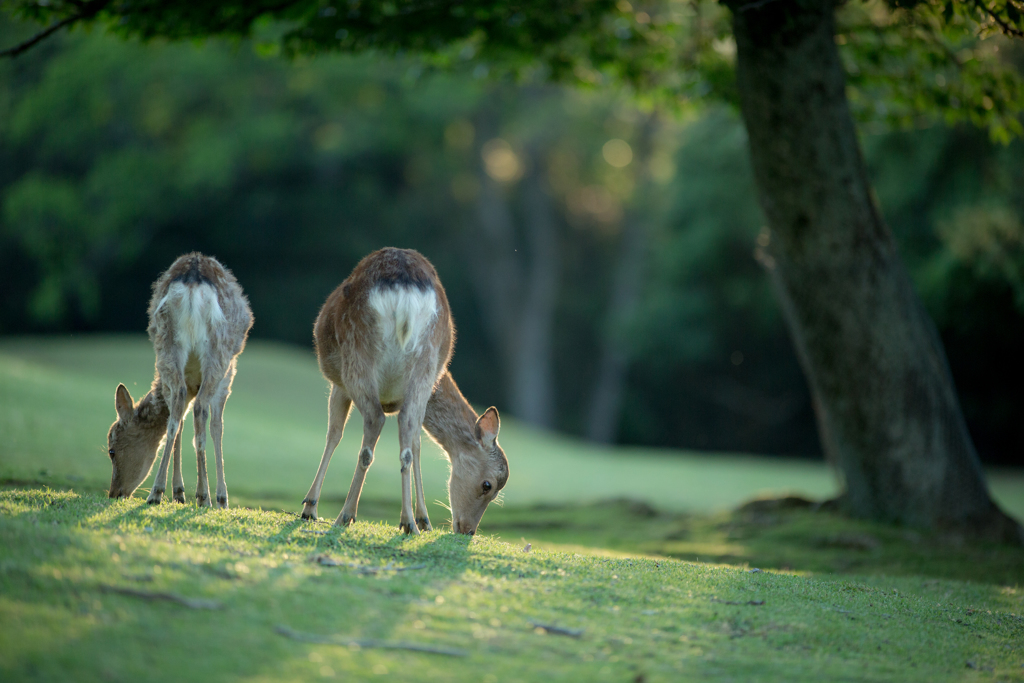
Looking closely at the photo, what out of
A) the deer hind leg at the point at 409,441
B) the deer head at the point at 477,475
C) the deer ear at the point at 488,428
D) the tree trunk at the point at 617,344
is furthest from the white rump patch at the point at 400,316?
the tree trunk at the point at 617,344

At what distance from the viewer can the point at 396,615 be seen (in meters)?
3.37

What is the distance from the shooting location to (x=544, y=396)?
101 feet

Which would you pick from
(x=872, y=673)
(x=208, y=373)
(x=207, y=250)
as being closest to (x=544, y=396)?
(x=207, y=250)

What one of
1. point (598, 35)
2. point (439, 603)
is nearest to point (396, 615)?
point (439, 603)

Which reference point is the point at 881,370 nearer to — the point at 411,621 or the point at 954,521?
the point at 954,521

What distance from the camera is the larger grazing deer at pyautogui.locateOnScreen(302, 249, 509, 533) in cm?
521

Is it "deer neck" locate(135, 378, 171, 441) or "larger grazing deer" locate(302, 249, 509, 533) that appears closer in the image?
"larger grazing deer" locate(302, 249, 509, 533)

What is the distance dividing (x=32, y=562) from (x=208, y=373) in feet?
7.87

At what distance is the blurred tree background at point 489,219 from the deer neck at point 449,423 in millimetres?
13094

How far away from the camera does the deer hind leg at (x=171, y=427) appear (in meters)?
5.25

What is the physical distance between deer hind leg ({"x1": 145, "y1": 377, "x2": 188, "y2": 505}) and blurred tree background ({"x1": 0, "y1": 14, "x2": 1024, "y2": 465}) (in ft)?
47.1

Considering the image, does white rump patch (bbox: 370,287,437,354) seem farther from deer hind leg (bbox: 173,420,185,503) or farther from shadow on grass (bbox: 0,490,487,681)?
deer hind leg (bbox: 173,420,185,503)

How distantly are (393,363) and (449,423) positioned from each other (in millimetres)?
995

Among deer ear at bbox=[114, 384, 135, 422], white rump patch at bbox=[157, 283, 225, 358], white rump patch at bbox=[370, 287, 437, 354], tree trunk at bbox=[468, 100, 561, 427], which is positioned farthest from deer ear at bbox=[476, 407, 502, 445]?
tree trunk at bbox=[468, 100, 561, 427]
